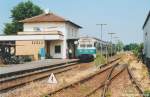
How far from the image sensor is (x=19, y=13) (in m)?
88.5

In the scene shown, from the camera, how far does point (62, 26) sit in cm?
6588

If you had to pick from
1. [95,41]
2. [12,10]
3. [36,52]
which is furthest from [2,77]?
[12,10]

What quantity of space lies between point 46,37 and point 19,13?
30860 millimetres

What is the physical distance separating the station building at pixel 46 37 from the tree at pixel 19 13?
1838 centimetres

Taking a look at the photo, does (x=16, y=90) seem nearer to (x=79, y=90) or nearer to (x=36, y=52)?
(x=79, y=90)

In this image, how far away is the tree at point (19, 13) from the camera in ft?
286

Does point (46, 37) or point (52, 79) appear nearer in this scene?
point (52, 79)

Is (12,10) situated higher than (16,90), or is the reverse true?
(12,10)

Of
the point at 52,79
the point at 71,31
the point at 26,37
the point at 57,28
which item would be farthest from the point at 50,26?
the point at 52,79

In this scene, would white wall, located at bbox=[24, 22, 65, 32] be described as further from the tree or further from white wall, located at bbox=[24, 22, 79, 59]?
the tree

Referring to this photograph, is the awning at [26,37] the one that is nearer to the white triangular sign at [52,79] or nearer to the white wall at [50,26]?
the white wall at [50,26]

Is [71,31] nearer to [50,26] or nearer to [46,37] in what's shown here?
[50,26]

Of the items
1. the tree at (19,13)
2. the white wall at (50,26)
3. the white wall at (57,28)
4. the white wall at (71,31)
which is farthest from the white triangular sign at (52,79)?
the tree at (19,13)

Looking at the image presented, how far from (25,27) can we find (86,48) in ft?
68.8
